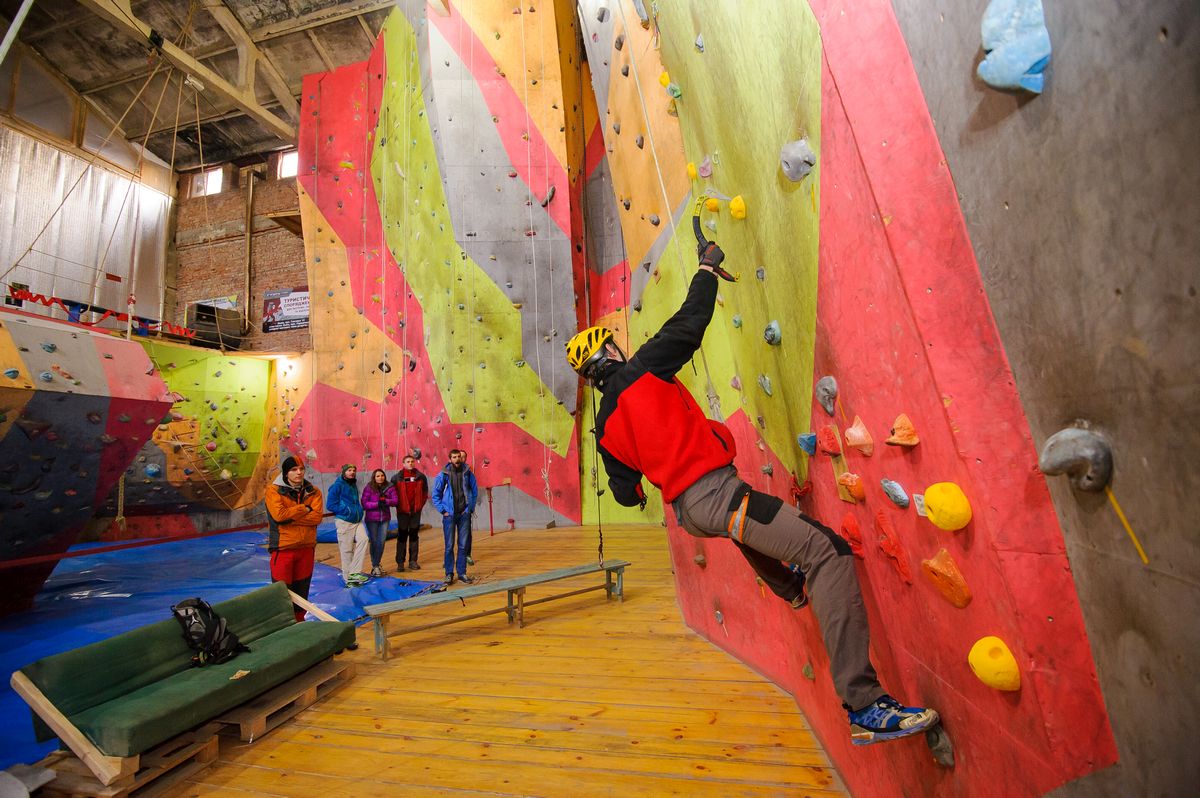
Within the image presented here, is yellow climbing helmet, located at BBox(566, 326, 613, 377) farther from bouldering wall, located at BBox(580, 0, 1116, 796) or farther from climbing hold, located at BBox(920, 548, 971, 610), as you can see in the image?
climbing hold, located at BBox(920, 548, 971, 610)

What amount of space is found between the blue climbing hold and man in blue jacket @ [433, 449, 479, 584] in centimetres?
433

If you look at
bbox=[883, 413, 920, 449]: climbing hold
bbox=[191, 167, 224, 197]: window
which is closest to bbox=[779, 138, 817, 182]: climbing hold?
bbox=[883, 413, 920, 449]: climbing hold

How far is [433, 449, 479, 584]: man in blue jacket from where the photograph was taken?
4.57 m

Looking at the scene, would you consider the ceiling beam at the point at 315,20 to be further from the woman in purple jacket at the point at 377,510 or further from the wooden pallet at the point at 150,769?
the wooden pallet at the point at 150,769

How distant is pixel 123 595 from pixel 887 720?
5.75 meters

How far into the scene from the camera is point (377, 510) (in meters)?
4.88

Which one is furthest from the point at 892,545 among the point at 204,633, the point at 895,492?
the point at 204,633

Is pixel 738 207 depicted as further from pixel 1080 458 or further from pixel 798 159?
pixel 1080 458

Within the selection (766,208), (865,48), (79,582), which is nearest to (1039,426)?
(865,48)

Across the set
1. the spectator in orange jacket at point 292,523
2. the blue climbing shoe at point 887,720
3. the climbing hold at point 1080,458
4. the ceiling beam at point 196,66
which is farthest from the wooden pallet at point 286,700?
the ceiling beam at point 196,66

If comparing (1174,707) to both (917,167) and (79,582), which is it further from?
(79,582)

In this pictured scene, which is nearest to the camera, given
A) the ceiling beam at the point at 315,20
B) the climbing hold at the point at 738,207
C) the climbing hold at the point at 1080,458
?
the climbing hold at the point at 1080,458

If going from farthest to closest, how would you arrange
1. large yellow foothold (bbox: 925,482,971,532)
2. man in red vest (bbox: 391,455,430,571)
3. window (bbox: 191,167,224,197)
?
window (bbox: 191,167,224,197) < man in red vest (bbox: 391,455,430,571) < large yellow foothold (bbox: 925,482,971,532)

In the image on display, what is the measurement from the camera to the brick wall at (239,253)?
10648 millimetres
